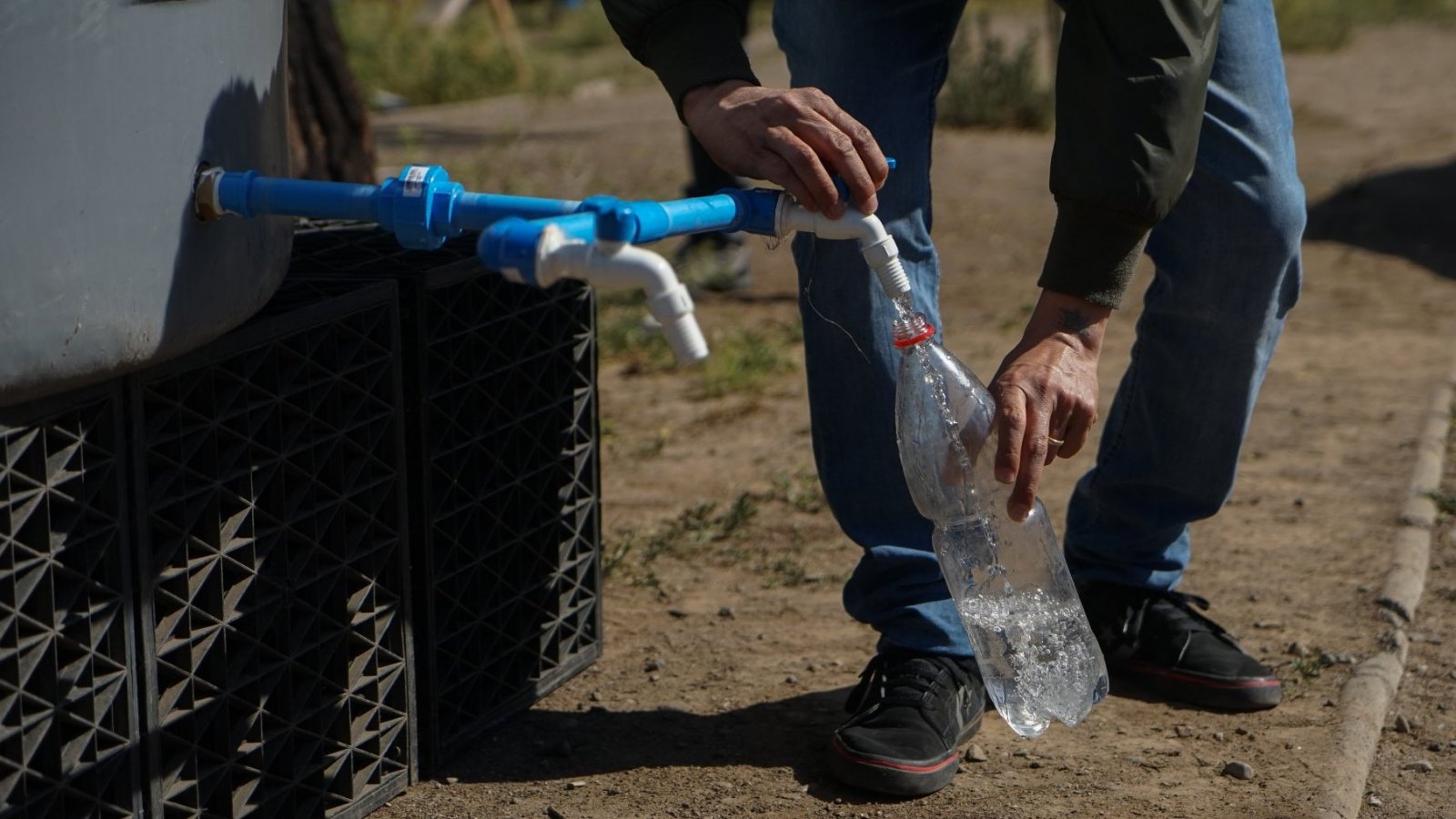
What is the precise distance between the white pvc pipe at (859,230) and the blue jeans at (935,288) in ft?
0.91

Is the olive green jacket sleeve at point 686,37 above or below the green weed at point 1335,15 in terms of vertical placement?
below

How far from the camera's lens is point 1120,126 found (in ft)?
5.77

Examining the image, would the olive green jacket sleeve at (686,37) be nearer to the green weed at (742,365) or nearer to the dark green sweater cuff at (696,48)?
the dark green sweater cuff at (696,48)

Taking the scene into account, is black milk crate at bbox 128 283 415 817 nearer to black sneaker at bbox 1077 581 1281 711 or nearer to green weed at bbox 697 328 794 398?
black sneaker at bbox 1077 581 1281 711

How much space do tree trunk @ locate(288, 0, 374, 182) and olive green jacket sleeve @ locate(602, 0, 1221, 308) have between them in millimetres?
2271

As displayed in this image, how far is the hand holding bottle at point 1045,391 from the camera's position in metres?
1.81

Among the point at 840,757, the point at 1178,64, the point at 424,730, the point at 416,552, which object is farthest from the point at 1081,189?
the point at 424,730

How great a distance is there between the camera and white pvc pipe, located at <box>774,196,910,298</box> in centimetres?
174

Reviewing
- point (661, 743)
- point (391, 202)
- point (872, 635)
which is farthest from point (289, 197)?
point (872, 635)

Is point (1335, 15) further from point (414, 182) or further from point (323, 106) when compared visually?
point (414, 182)

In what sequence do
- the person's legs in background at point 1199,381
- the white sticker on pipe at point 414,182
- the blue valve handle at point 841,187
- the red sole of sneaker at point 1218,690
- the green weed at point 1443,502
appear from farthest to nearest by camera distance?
the green weed at point 1443,502 < the red sole of sneaker at point 1218,690 < the person's legs in background at point 1199,381 < the blue valve handle at point 841,187 < the white sticker on pipe at point 414,182

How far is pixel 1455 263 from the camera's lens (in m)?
5.48

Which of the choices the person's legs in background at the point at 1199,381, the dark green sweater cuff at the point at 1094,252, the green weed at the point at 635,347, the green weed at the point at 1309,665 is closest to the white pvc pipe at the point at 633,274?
the dark green sweater cuff at the point at 1094,252

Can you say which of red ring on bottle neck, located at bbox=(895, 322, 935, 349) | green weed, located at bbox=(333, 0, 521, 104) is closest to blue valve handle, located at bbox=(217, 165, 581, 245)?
red ring on bottle neck, located at bbox=(895, 322, 935, 349)
